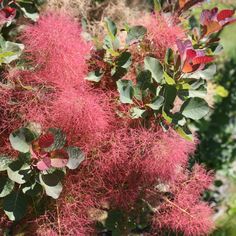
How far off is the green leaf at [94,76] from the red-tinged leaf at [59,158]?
0.27 metres

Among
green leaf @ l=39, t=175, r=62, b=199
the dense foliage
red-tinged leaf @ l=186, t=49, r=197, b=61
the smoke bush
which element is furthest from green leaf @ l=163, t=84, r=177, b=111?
green leaf @ l=39, t=175, r=62, b=199

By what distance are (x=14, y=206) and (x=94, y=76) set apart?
0.47 meters

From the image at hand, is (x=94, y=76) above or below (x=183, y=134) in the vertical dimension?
above

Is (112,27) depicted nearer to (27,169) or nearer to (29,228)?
(27,169)

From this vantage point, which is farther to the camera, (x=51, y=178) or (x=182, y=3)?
(x=182, y=3)

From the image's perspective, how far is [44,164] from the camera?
Result: 4.69ft

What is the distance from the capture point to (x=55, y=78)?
1575 mm

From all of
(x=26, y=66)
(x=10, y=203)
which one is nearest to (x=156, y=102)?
(x=26, y=66)

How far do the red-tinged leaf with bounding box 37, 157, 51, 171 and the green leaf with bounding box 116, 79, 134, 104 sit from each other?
0.30 m

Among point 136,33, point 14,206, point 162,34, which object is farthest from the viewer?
point 162,34

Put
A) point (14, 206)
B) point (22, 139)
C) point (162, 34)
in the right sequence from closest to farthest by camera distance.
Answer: point (22, 139) → point (14, 206) → point (162, 34)

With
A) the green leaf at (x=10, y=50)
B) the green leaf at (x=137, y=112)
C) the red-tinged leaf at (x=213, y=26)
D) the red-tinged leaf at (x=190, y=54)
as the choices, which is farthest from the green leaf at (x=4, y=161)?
the red-tinged leaf at (x=213, y=26)

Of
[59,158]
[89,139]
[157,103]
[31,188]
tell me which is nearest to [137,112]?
[157,103]

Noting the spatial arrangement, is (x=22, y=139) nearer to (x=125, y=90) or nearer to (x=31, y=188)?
(x=31, y=188)
